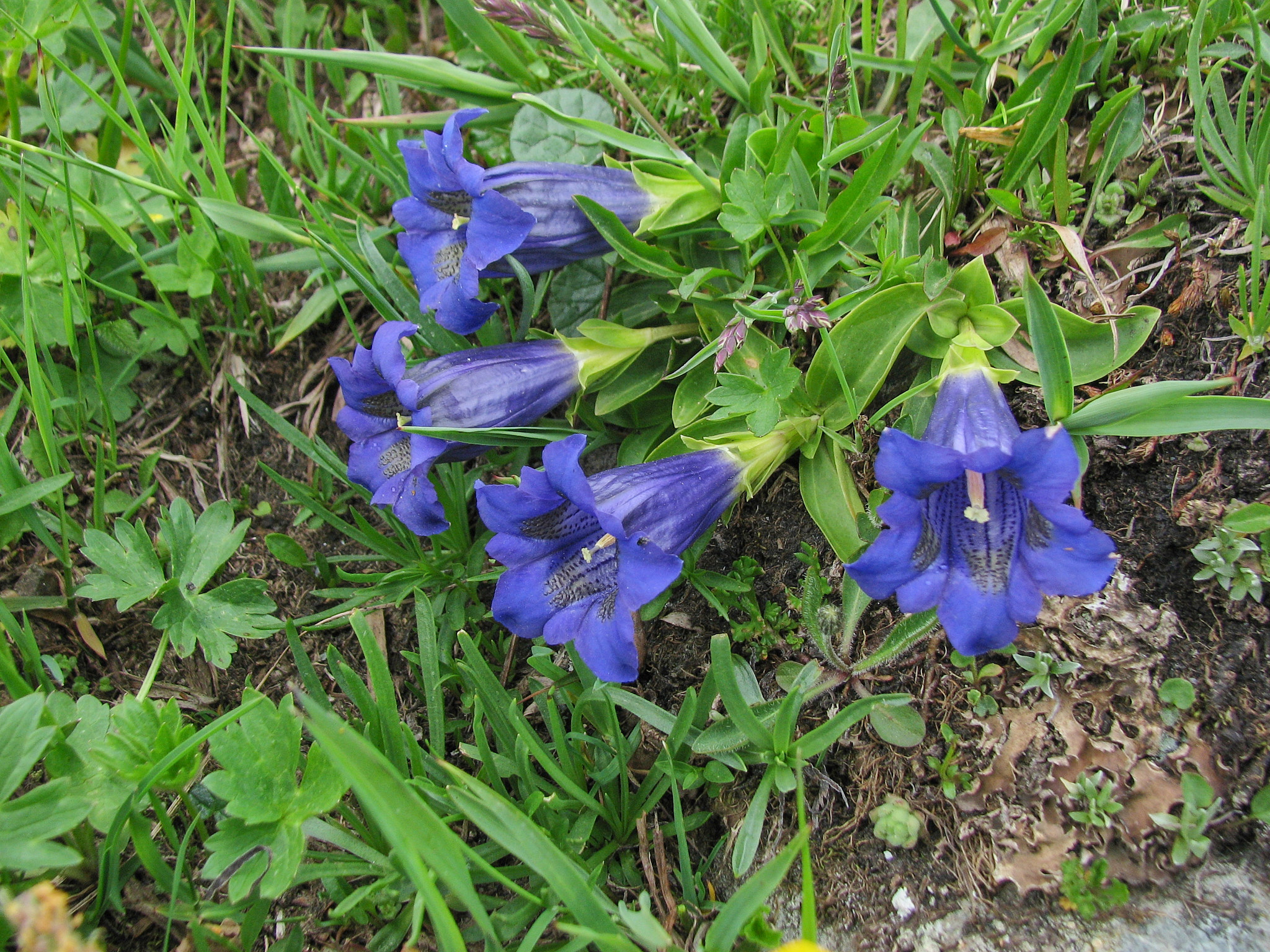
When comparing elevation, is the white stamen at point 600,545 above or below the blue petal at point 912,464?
below

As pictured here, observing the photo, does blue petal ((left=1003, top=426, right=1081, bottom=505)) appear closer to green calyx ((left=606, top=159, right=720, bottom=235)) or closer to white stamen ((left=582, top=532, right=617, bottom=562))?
white stamen ((left=582, top=532, right=617, bottom=562))

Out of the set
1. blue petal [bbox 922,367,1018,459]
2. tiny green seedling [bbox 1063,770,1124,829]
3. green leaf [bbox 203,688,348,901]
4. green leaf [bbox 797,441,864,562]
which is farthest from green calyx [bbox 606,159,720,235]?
tiny green seedling [bbox 1063,770,1124,829]

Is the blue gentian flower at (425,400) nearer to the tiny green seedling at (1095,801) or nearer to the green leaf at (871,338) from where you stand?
the green leaf at (871,338)

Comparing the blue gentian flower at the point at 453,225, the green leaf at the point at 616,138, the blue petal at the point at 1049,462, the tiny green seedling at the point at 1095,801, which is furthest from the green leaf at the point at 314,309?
the tiny green seedling at the point at 1095,801

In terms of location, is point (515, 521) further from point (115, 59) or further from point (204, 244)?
point (115, 59)

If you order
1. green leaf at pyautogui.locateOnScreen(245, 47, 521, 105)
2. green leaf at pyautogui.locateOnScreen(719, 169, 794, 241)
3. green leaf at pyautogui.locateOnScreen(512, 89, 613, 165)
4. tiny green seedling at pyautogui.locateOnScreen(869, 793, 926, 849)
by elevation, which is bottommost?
tiny green seedling at pyautogui.locateOnScreen(869, 793, 926, 849)

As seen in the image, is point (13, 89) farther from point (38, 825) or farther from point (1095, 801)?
point (1095, 801)

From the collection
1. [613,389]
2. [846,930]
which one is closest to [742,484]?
[613,389]
